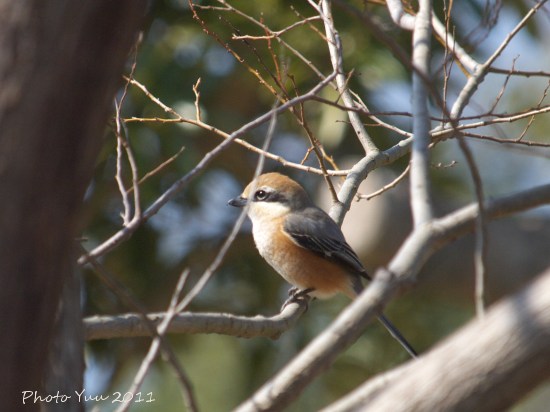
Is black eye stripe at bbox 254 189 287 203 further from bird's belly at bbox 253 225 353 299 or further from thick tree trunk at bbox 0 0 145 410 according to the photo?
thick tree trunk at bbox 0 0 145 410

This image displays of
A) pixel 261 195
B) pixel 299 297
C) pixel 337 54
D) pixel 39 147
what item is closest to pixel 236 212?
pixel 261 195

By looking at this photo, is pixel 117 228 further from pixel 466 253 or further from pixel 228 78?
pixel 466 253

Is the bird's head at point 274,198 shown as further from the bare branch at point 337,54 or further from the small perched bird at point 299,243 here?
the bare branch at point 337,54

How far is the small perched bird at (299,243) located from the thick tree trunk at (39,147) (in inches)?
120

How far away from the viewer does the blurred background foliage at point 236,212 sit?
6.72 metres

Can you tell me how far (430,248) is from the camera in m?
1.88

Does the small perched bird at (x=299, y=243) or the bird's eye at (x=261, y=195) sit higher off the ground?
the bird's eye at (x=261, y=195)

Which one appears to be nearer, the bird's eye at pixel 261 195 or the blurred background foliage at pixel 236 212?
the bird's eye at pixel 261 195

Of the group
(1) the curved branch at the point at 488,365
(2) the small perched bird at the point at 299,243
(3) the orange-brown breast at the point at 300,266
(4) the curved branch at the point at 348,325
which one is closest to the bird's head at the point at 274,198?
(2) the small perched bird at the point at 299,243

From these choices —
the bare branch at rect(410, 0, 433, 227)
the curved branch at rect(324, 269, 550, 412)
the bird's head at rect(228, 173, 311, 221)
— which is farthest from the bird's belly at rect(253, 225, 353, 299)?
the curved branch at rect(324, 269, 550, 412)

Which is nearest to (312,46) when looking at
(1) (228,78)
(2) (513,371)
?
(1) (228,78)

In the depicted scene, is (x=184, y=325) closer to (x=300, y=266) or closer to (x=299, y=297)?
(x=299, y=297)

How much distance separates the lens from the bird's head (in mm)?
4926

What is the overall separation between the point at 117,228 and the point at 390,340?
2.88 metres
